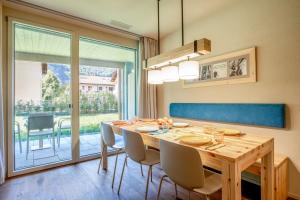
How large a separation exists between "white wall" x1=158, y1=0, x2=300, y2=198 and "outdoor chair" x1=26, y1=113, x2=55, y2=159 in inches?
112

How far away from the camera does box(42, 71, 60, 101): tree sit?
2.96 meters

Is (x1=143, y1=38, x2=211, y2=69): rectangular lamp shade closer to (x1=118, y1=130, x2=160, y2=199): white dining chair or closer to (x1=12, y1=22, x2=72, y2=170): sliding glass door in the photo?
(x1=118, y1=130, x2=160, y2=199): white dining chair

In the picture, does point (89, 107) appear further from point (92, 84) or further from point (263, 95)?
point (263, 95)

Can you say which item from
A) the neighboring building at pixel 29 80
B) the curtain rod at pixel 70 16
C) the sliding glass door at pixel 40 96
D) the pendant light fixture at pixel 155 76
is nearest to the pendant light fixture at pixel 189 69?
the pendant light fixture at pixel 155 76

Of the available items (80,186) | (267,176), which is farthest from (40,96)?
(267,176)

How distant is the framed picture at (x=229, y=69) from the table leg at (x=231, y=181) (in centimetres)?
164

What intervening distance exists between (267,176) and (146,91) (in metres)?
2.68

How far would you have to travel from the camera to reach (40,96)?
114 inches

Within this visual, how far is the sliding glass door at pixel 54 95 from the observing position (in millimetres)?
2719

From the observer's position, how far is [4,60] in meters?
2.53

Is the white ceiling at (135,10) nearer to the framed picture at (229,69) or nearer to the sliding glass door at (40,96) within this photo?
the sliding glass door at (40,96)

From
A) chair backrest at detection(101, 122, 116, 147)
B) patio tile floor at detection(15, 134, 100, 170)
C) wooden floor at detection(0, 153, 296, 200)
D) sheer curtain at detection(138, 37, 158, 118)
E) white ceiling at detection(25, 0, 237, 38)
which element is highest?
white ceiling at detection(25, 0, 237, 38)

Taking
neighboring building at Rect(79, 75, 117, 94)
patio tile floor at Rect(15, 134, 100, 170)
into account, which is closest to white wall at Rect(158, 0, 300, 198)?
neighboring building at Rect(79, 75, 117, 94)

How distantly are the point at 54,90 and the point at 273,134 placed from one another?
3.42 metres
